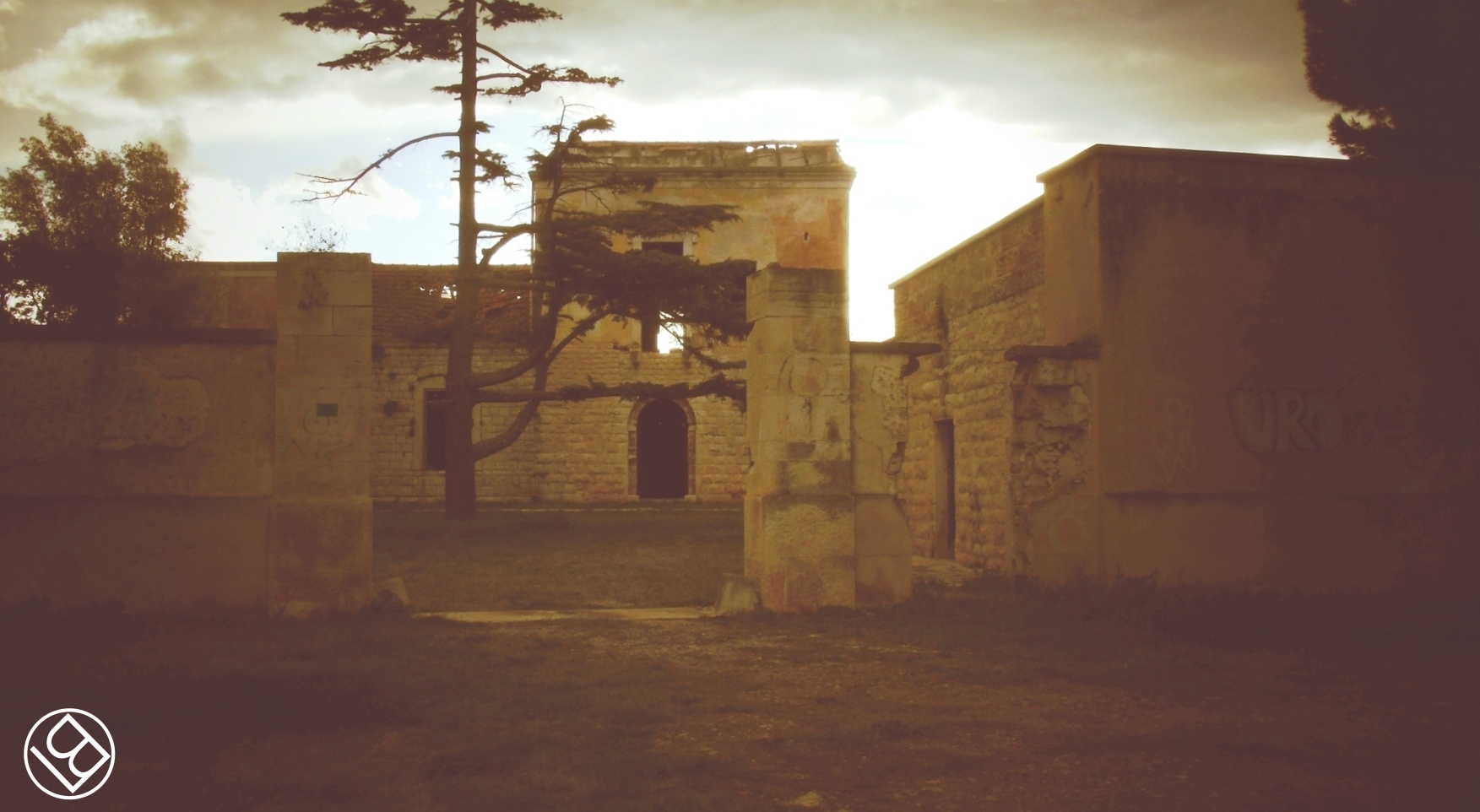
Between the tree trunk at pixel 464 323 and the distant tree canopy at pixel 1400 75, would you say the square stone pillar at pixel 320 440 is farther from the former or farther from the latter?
the distant tree canopy at pixel 1400 75

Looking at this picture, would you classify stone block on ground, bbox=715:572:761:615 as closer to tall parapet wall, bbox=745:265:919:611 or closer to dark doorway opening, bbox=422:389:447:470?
tall parapet wall, bbox=745:265:919:611

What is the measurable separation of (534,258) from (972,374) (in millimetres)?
7513

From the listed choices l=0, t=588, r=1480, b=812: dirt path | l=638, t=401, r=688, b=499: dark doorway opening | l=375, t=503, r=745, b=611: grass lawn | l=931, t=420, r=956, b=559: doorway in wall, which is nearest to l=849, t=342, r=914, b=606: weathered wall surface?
l=0, t=588, r=1480, b=812: dirt path

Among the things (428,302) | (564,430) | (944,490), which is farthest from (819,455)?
(428,302)

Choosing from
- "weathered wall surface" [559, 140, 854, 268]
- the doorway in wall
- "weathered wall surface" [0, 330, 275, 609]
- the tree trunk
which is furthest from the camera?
"weathered wall surface" [559, 140, 854, 268]

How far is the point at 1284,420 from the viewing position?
9.99 metres

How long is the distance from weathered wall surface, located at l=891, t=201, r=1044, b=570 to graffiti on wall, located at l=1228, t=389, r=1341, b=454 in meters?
2.12

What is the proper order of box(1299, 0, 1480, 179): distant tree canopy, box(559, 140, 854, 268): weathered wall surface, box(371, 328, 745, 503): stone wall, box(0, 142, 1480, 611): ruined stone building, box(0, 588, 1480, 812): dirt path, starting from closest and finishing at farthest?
box(0, 588, 1480, 812): dirt path
box(0, 142, 1480, 611): ruined stone building
box(1299, 0, 1480, 179): distant tree canopy
box(371, 328, 745, 503): stone wall
box(559, 140, 854, 268): weathered wall surface

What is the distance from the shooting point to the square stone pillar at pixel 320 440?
Answer: 849 centimetres

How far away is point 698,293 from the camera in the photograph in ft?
58.5

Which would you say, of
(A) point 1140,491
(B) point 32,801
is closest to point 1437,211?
(A) point 1140,491

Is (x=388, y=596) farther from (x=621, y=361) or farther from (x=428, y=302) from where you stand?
(x=428, y=302)

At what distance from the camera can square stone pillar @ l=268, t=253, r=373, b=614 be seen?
8492 mm

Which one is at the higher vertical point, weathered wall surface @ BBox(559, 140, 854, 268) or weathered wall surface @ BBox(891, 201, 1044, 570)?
weathered wall surface @ BBox(559, 140, 854, 268)
